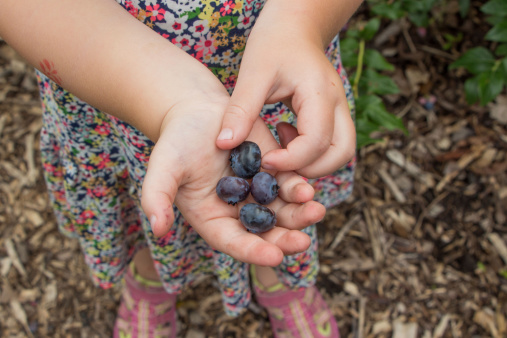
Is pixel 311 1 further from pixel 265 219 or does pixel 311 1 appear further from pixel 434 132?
pixel 434 132

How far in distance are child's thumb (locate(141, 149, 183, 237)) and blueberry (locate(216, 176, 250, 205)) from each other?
0.14 meters

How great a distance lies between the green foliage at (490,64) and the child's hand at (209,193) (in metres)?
Result: 1.31

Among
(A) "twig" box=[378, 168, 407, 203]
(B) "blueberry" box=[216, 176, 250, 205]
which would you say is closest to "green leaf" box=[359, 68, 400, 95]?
(A) "twig" box=[378, 168, 407, 203]

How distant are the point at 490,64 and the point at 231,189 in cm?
156

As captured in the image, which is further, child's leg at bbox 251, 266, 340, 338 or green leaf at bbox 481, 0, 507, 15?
child's leg at bbox 251, 266, 340, 338

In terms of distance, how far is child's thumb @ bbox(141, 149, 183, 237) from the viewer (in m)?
0.84

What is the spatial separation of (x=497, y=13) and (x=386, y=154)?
2.73ft

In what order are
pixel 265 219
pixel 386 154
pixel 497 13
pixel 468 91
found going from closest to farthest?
pixel 265 219, pixel 497 13, pixel 468 91, pixel 386 154

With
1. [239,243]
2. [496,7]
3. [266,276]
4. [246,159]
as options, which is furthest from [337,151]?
[496,7]

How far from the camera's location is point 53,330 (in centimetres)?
207

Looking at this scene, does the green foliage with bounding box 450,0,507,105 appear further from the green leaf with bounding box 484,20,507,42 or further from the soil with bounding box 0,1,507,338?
the soil with bounding box 0,1,507,338

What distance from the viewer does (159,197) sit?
848 millimetres

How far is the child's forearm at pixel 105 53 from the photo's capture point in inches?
41.1

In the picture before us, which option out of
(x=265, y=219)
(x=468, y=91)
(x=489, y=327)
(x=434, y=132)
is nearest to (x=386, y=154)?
(x=434, y=132)
